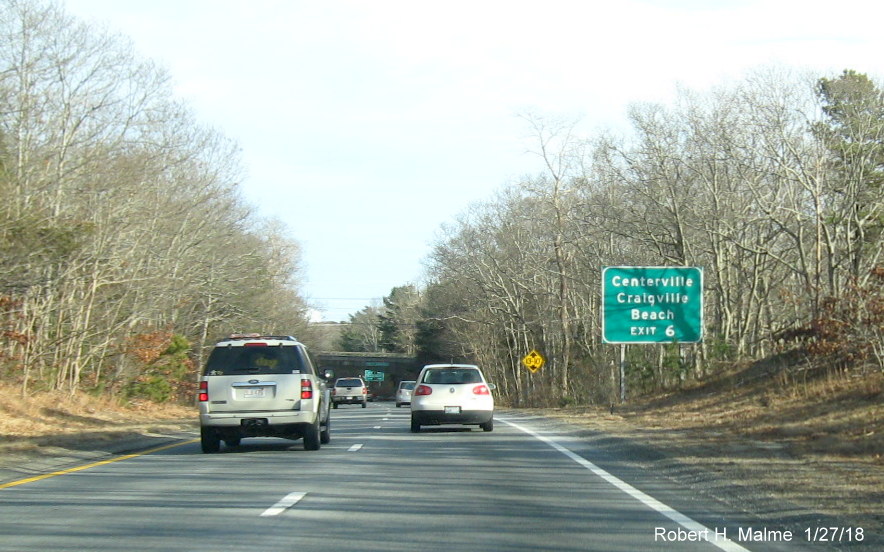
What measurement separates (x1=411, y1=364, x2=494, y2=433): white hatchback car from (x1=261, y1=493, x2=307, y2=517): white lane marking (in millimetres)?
11420

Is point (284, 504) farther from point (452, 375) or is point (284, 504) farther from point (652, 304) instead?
point (652, 304)

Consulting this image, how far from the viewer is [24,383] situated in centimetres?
2805

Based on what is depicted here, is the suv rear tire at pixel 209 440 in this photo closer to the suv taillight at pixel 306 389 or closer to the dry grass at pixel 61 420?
the suv taillight at pixel 306 389

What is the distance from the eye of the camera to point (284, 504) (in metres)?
11.2

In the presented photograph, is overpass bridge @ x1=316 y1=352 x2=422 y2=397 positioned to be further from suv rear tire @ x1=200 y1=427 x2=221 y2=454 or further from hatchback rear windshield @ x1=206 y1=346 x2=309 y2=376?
hatchback rear windshield @ x1=206 y1=346 x2=309 y2=376

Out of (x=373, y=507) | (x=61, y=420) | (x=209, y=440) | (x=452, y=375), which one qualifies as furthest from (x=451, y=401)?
(x=373, y=507)

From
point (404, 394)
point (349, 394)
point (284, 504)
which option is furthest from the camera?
point (404, 394)

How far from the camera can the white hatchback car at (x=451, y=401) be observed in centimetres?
2338

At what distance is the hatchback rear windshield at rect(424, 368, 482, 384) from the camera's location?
23766 mm

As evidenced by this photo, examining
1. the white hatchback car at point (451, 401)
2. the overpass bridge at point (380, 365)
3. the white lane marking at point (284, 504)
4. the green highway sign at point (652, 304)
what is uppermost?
the overpass bridge at point (380, 365)

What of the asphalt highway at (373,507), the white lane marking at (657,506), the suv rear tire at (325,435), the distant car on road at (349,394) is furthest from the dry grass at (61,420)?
the distant car on road at (349,394)

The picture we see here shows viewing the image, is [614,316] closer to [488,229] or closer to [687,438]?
[687,438]

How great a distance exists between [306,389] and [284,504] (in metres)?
7.02

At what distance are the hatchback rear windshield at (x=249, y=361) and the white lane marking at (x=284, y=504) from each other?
635 cm
